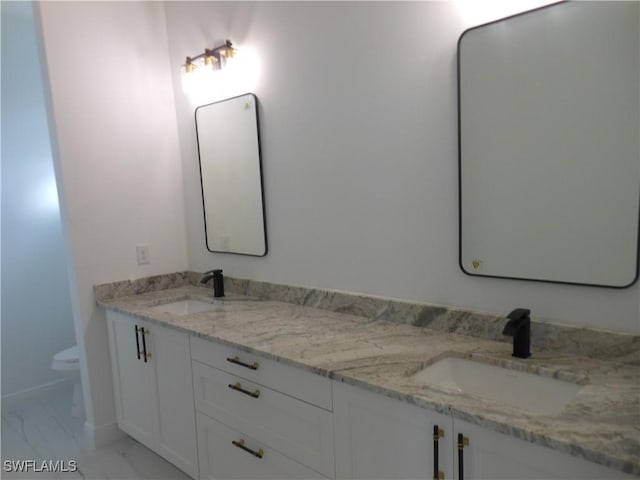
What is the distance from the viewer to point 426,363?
57.5 inches

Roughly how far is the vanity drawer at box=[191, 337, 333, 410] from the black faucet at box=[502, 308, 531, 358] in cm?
59

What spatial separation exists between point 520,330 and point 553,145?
1.93ft

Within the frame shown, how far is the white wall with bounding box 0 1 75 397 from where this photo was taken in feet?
10.4

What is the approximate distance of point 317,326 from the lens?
1.91 meters

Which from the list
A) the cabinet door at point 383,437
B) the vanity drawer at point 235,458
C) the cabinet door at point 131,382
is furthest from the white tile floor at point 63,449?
the cabinet door at point 383,437

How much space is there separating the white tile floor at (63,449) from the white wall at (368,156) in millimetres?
1183

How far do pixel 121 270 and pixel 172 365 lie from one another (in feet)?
2.72

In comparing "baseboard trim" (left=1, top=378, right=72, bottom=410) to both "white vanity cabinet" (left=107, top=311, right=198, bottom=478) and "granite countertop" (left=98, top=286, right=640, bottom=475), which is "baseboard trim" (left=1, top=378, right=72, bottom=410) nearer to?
"white vanity cabinet" (left=107, top=311, right=198, bottom=478)

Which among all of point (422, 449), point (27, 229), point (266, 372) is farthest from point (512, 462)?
point (27, 229)

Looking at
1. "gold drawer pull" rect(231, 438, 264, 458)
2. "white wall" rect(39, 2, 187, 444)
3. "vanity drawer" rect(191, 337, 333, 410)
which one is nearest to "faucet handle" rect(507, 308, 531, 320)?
"vanity drawer" rect(191, 337, 333, 410)

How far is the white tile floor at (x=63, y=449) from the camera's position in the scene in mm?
2383

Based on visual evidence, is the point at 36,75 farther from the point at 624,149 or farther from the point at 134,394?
the point at 624,149

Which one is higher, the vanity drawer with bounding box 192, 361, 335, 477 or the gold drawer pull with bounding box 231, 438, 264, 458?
the vanity drawer with bounding box 192, 361, 335, 477

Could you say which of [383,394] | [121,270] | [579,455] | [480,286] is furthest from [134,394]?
[579,455]
